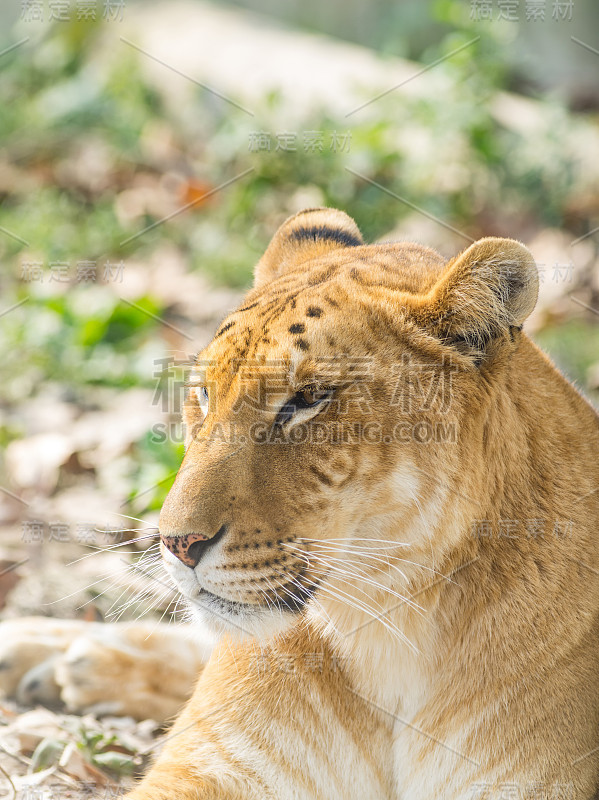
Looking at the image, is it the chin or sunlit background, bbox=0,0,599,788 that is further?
sunlit background, bbox=0,0,599,788

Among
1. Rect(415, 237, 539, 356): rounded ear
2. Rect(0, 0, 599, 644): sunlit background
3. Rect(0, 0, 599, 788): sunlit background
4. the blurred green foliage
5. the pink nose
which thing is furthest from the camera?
the blurred green foliage

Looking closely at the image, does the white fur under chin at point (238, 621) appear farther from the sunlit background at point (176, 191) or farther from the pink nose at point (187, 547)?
the sunlit background at point (176, 191)

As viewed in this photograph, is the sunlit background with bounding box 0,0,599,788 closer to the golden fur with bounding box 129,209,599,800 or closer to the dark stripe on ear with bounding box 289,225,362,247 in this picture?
the golden fur with bounding box 129,209,599,800

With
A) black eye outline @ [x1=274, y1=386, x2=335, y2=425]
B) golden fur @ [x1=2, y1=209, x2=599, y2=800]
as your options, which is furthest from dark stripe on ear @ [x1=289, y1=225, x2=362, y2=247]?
black eye outline @ [x1=274, y1=386, x2=335, y2=425]

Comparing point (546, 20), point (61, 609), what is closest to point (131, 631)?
point (61, 609)

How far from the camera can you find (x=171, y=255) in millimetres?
8305

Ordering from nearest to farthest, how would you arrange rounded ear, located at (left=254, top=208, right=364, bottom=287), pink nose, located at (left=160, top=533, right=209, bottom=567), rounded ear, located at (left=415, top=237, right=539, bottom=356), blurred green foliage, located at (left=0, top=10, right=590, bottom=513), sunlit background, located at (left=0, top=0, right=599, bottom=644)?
pink nose, located at (left=160, top=533, right=209, bottom=567), rounded ear, located at (left=415, top=237, right=539, bottom=356), rounded ear, located at (left=254, top=208, right=364, bottom=287), sunlit background, located at (left=0, top=0, right=599, bottom=644), blurred green foliage, located at (left=0, top=10, right=590, bottom=513)

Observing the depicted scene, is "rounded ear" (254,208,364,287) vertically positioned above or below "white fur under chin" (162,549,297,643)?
above

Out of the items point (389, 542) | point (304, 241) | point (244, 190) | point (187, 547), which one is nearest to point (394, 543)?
point (389, 542)

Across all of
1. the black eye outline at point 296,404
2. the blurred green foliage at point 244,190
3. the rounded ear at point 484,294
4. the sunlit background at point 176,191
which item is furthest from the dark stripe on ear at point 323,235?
the blurred green foliage at point 244,190

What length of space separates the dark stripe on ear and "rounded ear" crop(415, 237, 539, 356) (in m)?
0.92

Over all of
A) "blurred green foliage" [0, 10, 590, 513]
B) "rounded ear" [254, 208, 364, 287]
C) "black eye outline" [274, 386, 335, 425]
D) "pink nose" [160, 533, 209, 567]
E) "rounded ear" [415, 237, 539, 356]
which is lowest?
"blurred green foliage" [0, 10, 590, 513]

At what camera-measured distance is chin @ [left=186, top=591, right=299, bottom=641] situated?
2771 mm

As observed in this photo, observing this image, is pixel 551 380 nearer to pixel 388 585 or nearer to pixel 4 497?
pixel 388 585
